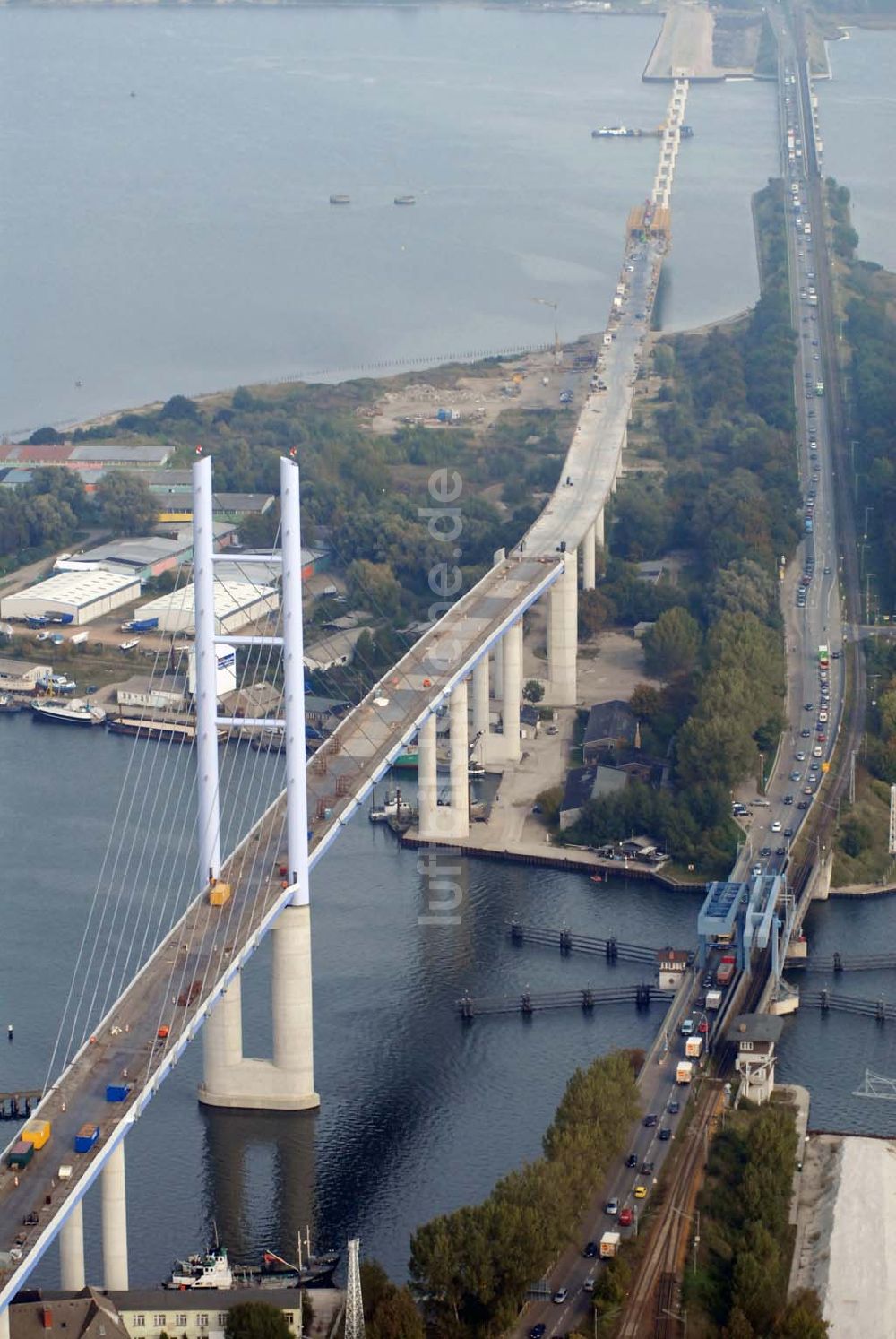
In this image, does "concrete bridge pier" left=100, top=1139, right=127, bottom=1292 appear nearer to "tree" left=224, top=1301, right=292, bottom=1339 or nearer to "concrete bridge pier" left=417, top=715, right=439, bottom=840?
"tree" left=224, top=1301, right=292, bottom=1339

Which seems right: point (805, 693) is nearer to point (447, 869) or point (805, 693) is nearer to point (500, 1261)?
point (447, 869)

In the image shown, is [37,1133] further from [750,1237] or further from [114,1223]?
[750,1237]

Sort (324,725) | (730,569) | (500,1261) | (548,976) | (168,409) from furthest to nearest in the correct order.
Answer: (168,409)
(730,569)
(324,725)
(548,976)
(500,1261)

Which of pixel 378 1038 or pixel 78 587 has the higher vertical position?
pixel 78 587

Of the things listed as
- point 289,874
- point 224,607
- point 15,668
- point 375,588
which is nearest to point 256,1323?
point 289,874

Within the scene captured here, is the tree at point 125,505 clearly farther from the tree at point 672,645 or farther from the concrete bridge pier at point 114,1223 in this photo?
the concrete bridge pier at point 114,1223

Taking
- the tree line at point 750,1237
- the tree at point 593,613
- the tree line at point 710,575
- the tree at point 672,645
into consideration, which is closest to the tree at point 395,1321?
the tree line at point 750,1237

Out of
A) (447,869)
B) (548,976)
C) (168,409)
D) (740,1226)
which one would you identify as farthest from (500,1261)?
(168,409)
